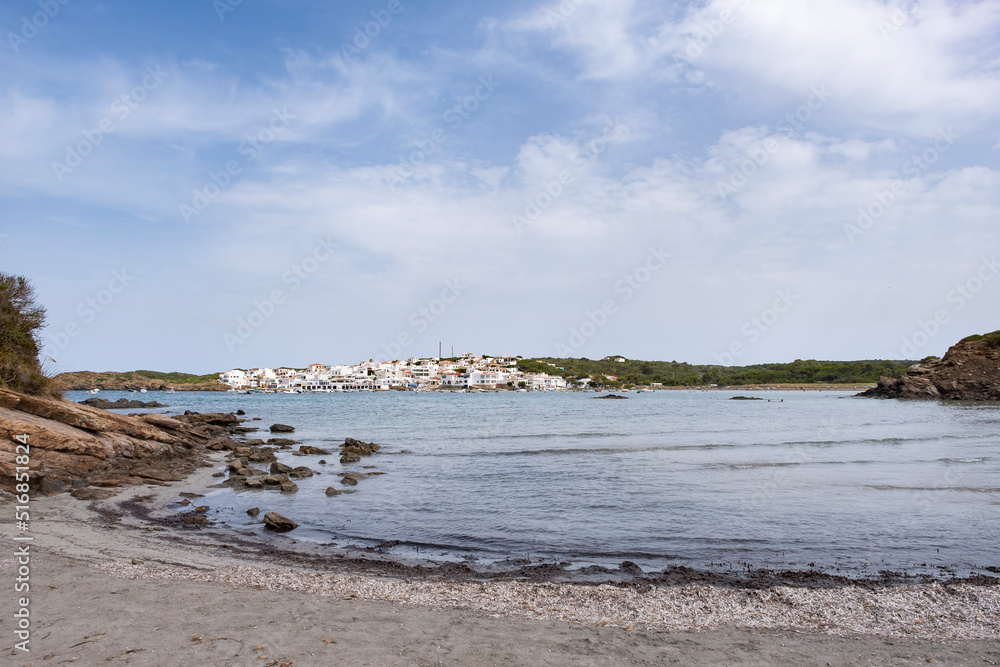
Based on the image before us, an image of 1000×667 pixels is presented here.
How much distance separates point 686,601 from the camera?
28.7ft

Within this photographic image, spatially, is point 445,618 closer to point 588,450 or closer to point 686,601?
point 686,601

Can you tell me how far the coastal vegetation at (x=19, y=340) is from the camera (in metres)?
21.4

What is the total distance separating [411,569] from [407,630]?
3.82 meters

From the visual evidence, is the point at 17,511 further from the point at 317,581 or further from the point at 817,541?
the point at 817,541

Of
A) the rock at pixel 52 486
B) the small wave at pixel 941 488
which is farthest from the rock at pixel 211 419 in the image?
the small wave at pixel 941 488

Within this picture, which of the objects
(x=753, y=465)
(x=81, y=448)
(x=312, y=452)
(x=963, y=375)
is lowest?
(x=312, y=452)

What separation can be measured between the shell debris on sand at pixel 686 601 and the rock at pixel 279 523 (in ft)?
13.6

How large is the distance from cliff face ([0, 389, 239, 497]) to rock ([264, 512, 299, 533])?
652cm

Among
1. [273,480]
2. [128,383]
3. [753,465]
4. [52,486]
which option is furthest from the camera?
[128,383]

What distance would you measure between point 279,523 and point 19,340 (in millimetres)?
18078

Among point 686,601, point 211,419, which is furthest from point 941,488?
point 211,419

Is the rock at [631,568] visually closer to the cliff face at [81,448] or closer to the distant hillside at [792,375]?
the cliff face at [81,448]

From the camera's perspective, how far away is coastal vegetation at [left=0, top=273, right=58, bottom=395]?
2144 cm

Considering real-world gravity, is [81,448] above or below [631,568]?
above
